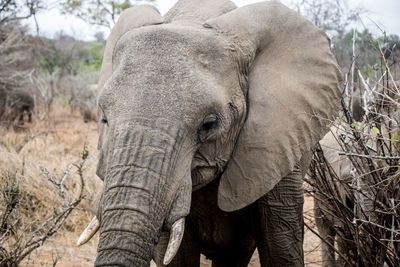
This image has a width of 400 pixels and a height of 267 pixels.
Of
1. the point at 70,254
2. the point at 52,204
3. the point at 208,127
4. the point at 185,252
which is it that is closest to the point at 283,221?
the point at 185,252

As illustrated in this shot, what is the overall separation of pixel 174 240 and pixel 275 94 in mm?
760

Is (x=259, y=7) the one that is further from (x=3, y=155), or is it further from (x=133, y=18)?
(x=3, y=155)

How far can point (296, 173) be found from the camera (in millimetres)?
3076

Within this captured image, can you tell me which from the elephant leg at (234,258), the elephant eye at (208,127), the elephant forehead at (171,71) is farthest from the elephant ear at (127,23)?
Result: the elephant leg at (234,258)

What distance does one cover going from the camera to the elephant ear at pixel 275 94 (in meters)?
2.70

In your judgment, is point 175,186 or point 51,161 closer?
point 175,186

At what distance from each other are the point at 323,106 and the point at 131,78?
840mm

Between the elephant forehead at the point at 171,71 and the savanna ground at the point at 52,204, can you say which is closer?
the elephant forehead at the point at 171,71

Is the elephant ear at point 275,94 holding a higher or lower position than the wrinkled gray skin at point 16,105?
higher

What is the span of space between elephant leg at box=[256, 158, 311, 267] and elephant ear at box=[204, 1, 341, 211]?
0.29 metres

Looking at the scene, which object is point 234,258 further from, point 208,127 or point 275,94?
point 208,127

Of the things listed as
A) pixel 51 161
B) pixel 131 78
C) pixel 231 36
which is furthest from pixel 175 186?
pixel 51 161

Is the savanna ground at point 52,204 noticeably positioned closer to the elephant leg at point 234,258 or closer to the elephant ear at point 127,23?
the elephant leg at point 234,258

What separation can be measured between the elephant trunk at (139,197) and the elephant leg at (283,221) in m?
0.73
